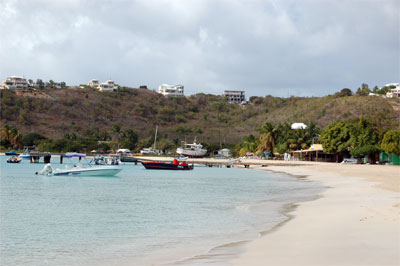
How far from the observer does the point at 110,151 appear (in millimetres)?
130625

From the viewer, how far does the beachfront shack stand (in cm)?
9075

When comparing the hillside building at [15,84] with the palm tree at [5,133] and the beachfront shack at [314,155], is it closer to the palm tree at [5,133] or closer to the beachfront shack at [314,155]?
the palm tree at [5,133]

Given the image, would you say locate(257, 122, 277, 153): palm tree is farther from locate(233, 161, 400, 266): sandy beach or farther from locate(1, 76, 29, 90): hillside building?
locate(1, 76, 29, 90): hillside building

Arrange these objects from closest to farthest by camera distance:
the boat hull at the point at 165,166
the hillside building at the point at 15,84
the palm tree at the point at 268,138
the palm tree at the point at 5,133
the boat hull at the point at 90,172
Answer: the boat hull at the point at 90,172 < the boat hull at the point at 165,166 < the palm tree at the point at 268,138 < the palm tree at the point at 5,133 < the hillside building at the point at 15,84

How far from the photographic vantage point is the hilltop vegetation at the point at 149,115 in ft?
477

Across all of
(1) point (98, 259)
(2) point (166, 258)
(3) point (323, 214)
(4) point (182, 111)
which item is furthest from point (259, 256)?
(4) point (182, 111)

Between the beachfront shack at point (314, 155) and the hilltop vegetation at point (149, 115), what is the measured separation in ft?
119

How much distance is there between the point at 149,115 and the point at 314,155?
95980 mm

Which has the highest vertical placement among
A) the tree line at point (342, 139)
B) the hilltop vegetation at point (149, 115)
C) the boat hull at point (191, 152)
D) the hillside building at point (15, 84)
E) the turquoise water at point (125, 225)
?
the hillside building at point (15, 84)

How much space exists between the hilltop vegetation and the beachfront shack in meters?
36.3

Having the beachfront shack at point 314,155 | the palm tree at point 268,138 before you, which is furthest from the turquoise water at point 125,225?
the palm tree at point 268,138

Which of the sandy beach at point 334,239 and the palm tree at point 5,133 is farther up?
the palm tree at point 5,133

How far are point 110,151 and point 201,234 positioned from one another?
117130 mm

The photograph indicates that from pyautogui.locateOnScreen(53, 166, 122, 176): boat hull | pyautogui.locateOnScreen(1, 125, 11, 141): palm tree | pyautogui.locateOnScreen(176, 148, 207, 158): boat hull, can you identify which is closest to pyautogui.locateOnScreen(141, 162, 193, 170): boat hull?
pyautogui.locateOnScreen(53, 166, 122, 176): boat hull
